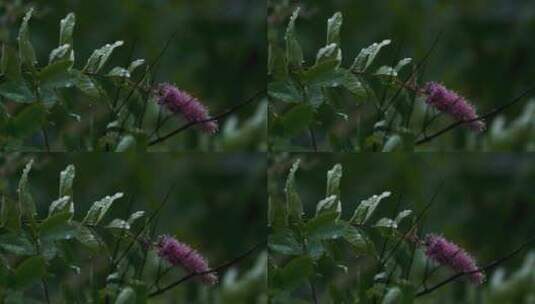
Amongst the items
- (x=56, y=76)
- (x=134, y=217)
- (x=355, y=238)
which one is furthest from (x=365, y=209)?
(x=56, y=76)

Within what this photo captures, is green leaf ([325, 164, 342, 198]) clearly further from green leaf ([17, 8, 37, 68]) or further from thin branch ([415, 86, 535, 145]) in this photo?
green leaf ([17, 8, 37, 68])

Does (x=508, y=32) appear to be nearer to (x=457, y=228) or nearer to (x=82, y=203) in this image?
(x=457, y=228)

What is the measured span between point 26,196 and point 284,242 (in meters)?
0.62

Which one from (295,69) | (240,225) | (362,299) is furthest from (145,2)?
(362,299)

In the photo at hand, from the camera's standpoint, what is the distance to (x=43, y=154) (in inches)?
114

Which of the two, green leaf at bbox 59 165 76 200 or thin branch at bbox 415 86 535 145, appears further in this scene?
thin branch at bbox 415 86 535 145

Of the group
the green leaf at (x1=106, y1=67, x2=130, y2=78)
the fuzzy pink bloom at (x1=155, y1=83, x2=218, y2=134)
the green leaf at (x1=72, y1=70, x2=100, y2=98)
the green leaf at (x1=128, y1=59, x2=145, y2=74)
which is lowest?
the fuzzy pink bloom at (x1=155, y1=83, x2=218, y2=134)

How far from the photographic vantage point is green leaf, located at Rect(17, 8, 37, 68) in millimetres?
2879

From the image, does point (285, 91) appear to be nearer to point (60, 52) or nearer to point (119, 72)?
point (119, 72)

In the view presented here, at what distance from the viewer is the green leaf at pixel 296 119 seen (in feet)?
9.55

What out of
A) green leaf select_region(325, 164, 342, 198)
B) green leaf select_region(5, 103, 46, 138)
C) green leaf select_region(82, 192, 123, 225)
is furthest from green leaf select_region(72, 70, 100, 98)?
green leaf select_region(325, 164, 342, 198)

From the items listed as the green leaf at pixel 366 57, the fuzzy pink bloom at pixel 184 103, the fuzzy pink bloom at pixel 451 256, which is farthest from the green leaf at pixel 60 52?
the fuzzy pink bloom at pixel 451 256

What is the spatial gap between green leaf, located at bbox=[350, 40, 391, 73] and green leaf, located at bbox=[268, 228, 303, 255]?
42 cm

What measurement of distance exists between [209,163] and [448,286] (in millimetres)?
665
